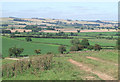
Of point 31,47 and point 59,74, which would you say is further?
point 31,47

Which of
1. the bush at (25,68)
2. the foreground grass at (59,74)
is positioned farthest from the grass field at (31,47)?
the foreground grass at (59,74)

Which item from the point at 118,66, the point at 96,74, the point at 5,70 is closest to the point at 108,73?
the point at 96,74

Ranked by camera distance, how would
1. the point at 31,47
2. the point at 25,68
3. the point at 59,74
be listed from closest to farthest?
the point at 59,74 < the point at 25,68 < the point at 31,47

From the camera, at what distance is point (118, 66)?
1822cm

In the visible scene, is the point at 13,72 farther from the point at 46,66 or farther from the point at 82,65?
the point at 82,65

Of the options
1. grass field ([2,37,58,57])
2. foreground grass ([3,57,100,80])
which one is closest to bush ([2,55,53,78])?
foreground grass ([3,57,100,80])

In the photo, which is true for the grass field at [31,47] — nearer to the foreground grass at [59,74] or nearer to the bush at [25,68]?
the bush at [25,68]

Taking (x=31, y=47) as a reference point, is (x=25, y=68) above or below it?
above

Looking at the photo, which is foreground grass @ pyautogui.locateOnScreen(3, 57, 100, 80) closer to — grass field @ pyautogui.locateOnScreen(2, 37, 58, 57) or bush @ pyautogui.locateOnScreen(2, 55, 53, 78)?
bush @ pyautogui.locateOnScreen(2, 55, 53, 78)

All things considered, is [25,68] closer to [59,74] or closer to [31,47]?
[59,74]

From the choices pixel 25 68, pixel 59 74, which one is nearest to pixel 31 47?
pixel 25 68

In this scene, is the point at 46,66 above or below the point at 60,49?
above

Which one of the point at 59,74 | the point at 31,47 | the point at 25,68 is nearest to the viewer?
the point at 59,74

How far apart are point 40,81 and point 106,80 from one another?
478cm
